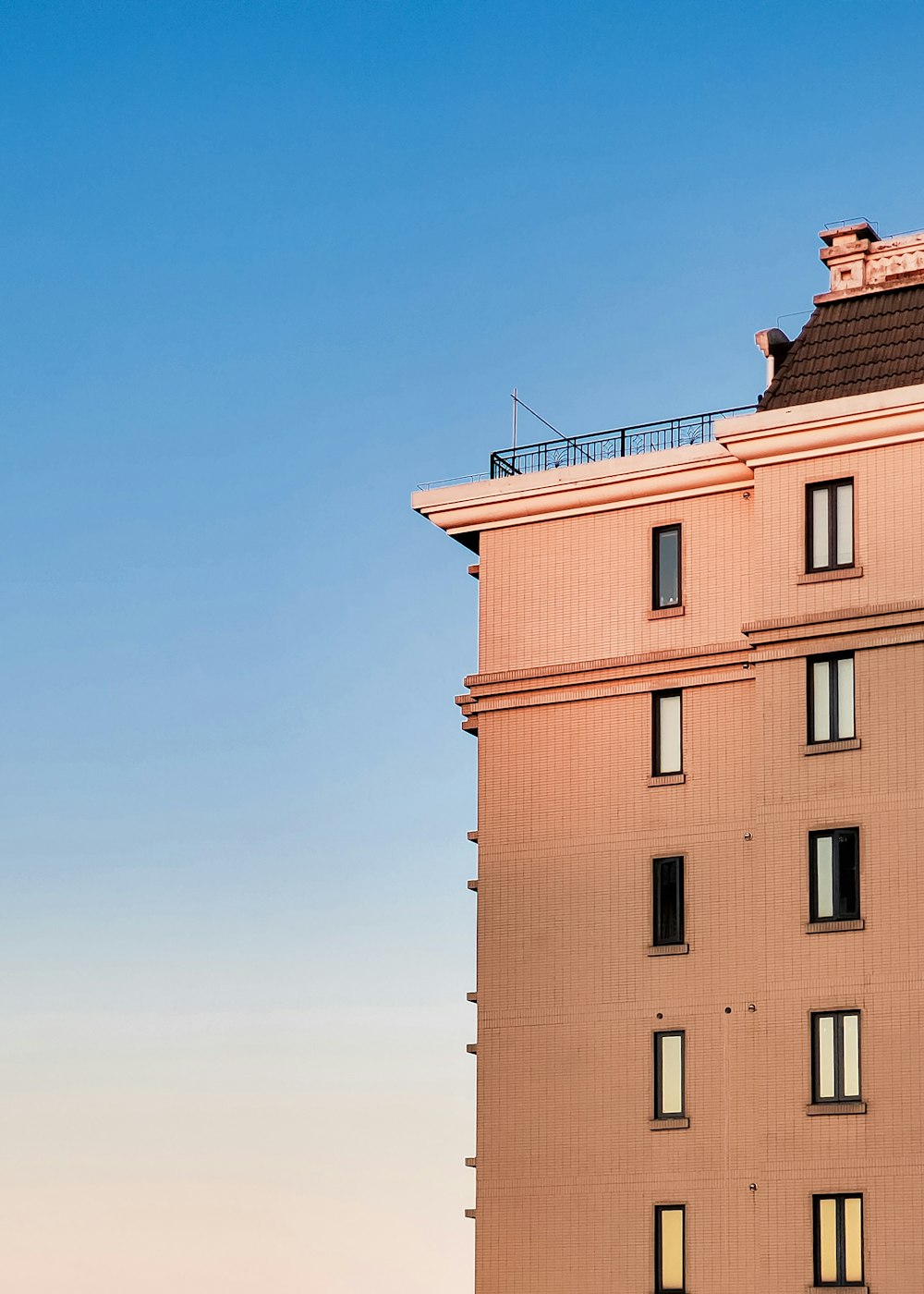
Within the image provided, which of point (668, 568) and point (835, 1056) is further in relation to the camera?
point (668, 568)

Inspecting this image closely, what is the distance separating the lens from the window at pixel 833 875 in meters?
44.2

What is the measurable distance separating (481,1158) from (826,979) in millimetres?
8469

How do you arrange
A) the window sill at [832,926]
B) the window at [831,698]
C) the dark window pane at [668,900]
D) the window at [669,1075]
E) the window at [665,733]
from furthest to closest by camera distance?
the window at [665,733] → the dark window pane at [668,900] → the window at [669,1075] → the window at [831,698] → the window sill at [832,926]

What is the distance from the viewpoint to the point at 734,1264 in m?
43.6

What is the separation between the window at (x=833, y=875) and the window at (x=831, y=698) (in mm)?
2016

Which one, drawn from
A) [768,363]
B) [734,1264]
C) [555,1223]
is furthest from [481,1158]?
[768,363]

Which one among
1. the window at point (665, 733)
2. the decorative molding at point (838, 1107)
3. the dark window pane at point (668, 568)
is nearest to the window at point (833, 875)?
the decorative molding at point (838, 1107)

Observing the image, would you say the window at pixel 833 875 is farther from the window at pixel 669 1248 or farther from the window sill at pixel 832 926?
the window at pixel 669 1248

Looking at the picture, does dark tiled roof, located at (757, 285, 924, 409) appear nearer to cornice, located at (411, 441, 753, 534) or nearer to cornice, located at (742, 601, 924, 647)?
cornice, located at (411, 441, 753, 534)

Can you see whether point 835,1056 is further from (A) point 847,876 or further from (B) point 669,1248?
(B) point 669,1248

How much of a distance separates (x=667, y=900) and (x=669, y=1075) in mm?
3551

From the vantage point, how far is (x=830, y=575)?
150 ft

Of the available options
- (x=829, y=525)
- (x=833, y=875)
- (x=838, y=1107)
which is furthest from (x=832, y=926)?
(x=829, y=525)

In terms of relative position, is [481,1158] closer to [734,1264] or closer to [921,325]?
[734,1264]
